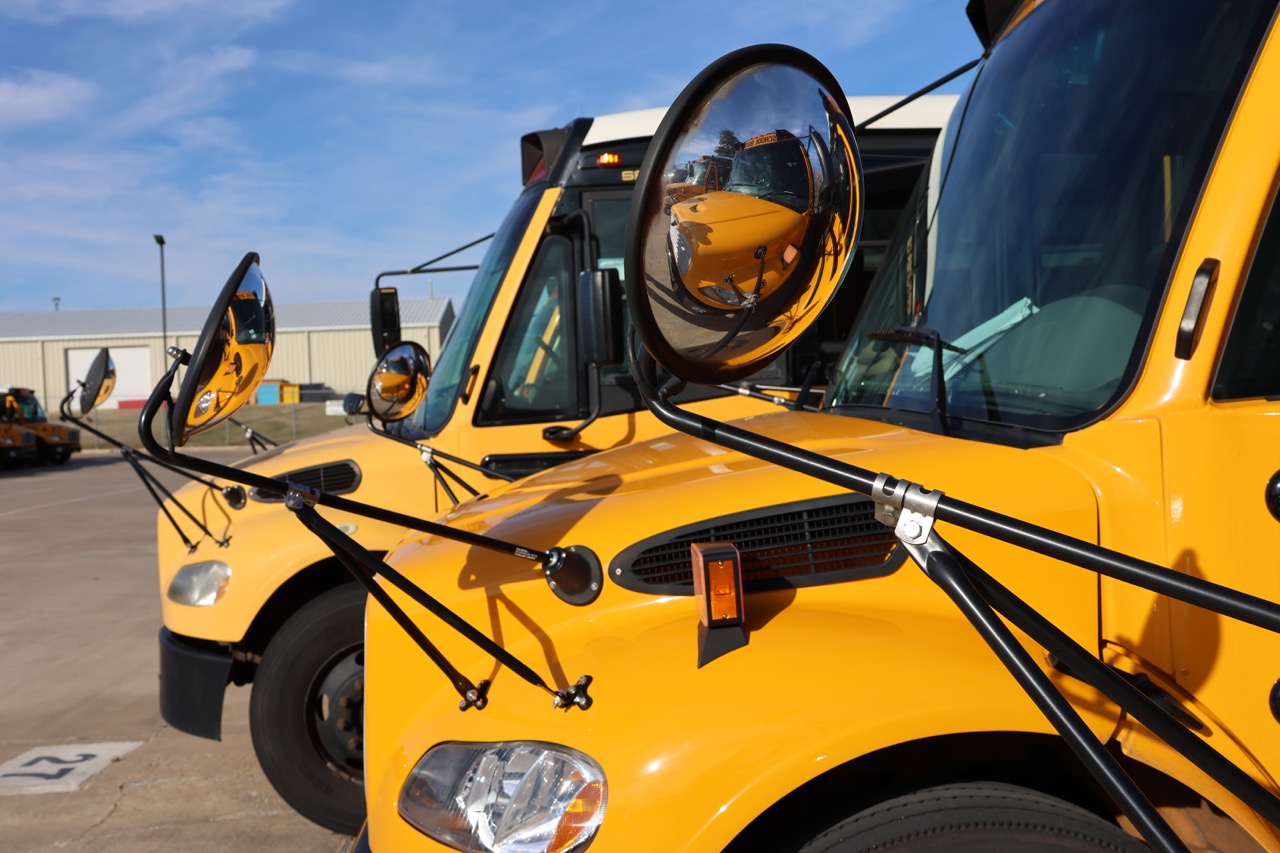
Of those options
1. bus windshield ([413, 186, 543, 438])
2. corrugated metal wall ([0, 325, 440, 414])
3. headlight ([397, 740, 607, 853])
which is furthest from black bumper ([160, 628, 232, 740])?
corrugated metal wall ([0, 325, 440, 414])

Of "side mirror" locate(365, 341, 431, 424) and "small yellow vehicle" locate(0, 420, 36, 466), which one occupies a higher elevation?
"side mirror" locate(365, 341, 431, 424)

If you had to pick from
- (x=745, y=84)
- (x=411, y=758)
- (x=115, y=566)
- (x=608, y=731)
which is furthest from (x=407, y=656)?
(x=115, y=566)

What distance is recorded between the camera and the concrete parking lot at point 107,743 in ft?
13.8

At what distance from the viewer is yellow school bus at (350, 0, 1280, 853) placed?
1.39 m

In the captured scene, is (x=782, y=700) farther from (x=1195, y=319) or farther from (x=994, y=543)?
(x=1195, y=319)

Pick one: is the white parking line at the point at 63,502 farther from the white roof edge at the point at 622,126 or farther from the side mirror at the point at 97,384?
the white roof edge at the point at 622,126

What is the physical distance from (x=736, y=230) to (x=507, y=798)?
3.24ft

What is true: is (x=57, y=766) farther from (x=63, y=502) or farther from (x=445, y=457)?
(x=63, y=502)

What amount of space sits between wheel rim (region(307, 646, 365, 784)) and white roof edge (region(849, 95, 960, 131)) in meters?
3.41

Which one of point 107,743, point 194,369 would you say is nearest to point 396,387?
point 107,743

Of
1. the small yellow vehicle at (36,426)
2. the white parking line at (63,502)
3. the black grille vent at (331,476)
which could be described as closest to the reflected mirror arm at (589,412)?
the black grille vent at (331,476)

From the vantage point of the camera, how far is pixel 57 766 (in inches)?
195

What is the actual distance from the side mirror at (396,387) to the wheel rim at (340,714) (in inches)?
51.5

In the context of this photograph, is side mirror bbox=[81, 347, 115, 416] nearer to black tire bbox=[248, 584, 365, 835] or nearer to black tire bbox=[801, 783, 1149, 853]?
black tire bbox=[248, 584, 365, 835]
